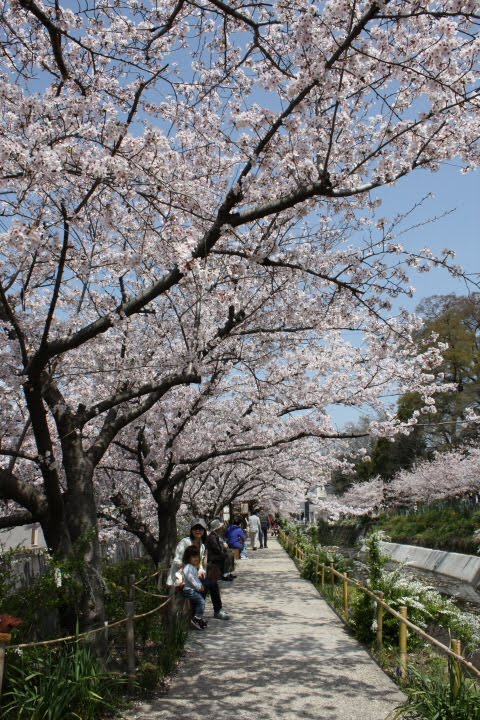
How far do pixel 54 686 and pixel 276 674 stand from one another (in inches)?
115

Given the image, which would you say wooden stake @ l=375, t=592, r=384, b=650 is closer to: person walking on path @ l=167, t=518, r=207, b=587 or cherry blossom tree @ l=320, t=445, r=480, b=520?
person walking on path @ l=167, t=518, r=207, b=587

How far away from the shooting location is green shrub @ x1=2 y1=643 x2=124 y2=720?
4.54 m

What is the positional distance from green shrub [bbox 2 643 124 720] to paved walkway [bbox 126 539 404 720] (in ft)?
1.97

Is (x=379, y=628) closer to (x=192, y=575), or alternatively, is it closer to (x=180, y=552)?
(x=192, y=575)

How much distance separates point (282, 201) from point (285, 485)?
22896mm

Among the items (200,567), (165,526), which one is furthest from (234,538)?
(200,567)

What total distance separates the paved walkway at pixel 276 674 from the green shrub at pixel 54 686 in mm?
600

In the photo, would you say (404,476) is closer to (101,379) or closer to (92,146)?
(101,379)

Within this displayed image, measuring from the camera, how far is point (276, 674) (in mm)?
6871

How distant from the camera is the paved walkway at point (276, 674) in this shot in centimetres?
555

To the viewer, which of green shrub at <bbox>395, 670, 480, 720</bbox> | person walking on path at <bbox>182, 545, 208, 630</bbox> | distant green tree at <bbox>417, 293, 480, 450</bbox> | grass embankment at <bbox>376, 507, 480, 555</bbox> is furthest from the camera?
distant green tree at <bbox>417, 293, 480, 450</bbox>

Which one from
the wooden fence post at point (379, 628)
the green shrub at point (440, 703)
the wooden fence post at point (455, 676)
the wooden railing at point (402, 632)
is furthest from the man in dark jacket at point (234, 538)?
the wooden fence post at point (455, 676)

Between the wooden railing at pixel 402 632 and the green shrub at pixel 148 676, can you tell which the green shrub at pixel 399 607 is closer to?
the wooden railing at pixel 402 632

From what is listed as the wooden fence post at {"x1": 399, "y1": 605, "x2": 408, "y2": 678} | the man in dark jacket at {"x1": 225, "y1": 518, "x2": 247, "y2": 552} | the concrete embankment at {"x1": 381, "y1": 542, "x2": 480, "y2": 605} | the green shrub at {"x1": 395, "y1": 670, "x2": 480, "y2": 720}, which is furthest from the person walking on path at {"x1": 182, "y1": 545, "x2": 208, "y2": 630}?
the man in dark jacket at {"x1": 225, "y1": 518, "x2": 247, "y2": 552}
